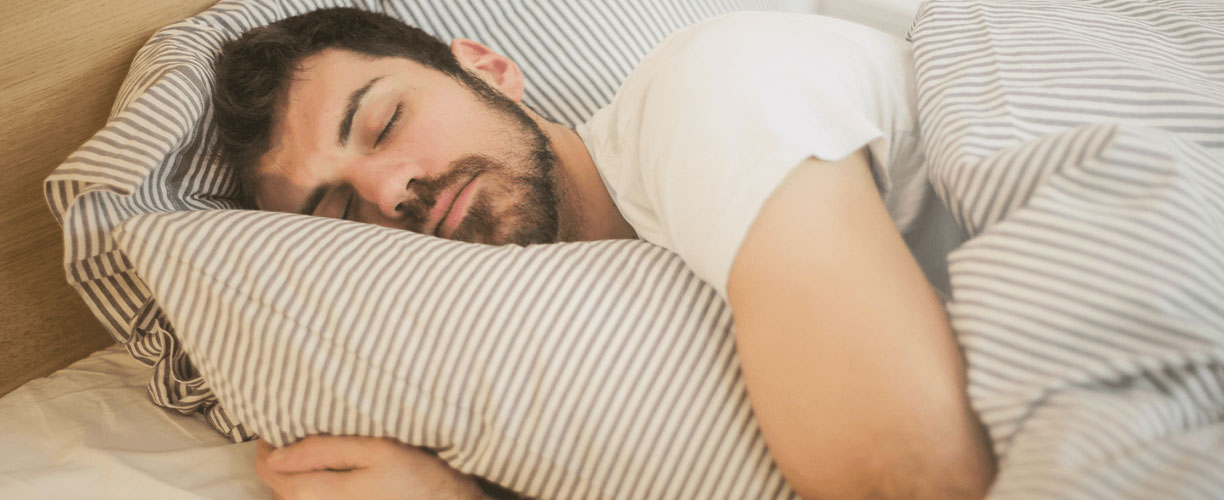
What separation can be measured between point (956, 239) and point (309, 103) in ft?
2.50

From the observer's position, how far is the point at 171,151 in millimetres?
794

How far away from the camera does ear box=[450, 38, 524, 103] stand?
3.40 ft

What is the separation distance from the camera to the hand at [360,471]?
63 centimetres

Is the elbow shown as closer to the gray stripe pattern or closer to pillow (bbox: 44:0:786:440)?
the gray stripe pattern

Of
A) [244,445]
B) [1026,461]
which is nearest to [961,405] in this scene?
[1026,461]

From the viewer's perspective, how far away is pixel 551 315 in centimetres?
A: 59

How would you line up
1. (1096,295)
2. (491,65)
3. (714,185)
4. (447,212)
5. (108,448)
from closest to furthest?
(1096,295)
(714,185)
(108,448)
(447,212)
(491,65)

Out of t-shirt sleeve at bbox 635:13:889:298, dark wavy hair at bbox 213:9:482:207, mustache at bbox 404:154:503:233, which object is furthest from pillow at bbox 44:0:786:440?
mustache at bbox 404:154:503:233

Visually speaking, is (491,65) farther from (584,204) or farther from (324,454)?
(324,454)

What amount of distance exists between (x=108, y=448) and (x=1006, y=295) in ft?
2.81

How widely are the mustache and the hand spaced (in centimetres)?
29

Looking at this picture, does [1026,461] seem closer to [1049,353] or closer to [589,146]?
[1049,353]

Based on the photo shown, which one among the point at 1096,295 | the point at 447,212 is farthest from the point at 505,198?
the point at 1096,295

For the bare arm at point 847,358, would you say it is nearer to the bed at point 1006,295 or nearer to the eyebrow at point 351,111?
the bed at point 1006,295
